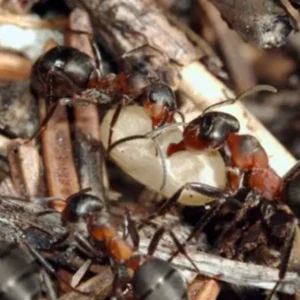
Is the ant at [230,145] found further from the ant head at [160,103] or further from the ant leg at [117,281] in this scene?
the ant leg at [117,281]

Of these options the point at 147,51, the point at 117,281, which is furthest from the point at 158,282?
the point at 147,51

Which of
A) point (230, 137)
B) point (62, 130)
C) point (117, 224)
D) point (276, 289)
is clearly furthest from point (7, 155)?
point (276, 289)

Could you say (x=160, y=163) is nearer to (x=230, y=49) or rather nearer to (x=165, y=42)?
(x=165, y=42)

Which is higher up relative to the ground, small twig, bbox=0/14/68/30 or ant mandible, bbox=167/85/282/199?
small twig, bbox=0/14/68/30

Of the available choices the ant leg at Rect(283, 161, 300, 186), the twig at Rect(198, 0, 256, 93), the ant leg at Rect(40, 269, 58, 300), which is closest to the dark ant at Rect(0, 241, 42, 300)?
the ant leg at Rect(40, 269, 58, 300)

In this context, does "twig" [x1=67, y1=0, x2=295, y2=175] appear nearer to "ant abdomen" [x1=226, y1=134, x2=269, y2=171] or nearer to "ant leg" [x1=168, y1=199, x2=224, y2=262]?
"ant abdomen" [x1=226, y1=134, x2=269, y2=171]
